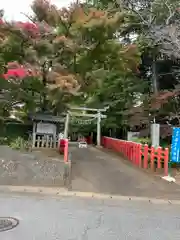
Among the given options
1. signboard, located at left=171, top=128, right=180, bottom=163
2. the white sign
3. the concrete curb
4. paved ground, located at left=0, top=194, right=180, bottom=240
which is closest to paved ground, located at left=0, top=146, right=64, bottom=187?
the concrete curb

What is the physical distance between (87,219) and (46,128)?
8343 mm

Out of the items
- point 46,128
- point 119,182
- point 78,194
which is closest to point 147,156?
point 119,182

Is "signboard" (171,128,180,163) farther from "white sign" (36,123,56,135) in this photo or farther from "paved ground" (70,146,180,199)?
"white sign" (36,123,56,135)

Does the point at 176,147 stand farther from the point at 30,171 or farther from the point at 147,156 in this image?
the point at 30,171

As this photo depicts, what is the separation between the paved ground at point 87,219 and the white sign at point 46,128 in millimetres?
6122

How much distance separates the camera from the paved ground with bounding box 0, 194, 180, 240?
4816 millimetres

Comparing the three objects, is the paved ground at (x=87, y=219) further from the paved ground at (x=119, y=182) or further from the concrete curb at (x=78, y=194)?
the paved ground at (x=119, y=182)

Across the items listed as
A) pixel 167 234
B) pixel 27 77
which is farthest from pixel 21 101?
pixel 167 234

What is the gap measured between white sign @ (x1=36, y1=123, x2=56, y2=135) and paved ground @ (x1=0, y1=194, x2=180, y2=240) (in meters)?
6.12

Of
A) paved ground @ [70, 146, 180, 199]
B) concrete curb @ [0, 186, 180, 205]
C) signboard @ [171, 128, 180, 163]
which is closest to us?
concrete curb @ [0, 186, 180, 205]

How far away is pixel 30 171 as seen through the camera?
9469mm

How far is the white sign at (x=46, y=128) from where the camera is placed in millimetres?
13727

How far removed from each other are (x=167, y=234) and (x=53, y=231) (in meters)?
1.75

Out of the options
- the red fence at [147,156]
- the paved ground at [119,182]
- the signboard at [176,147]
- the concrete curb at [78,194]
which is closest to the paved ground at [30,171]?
the concrete curb at [78,194]
